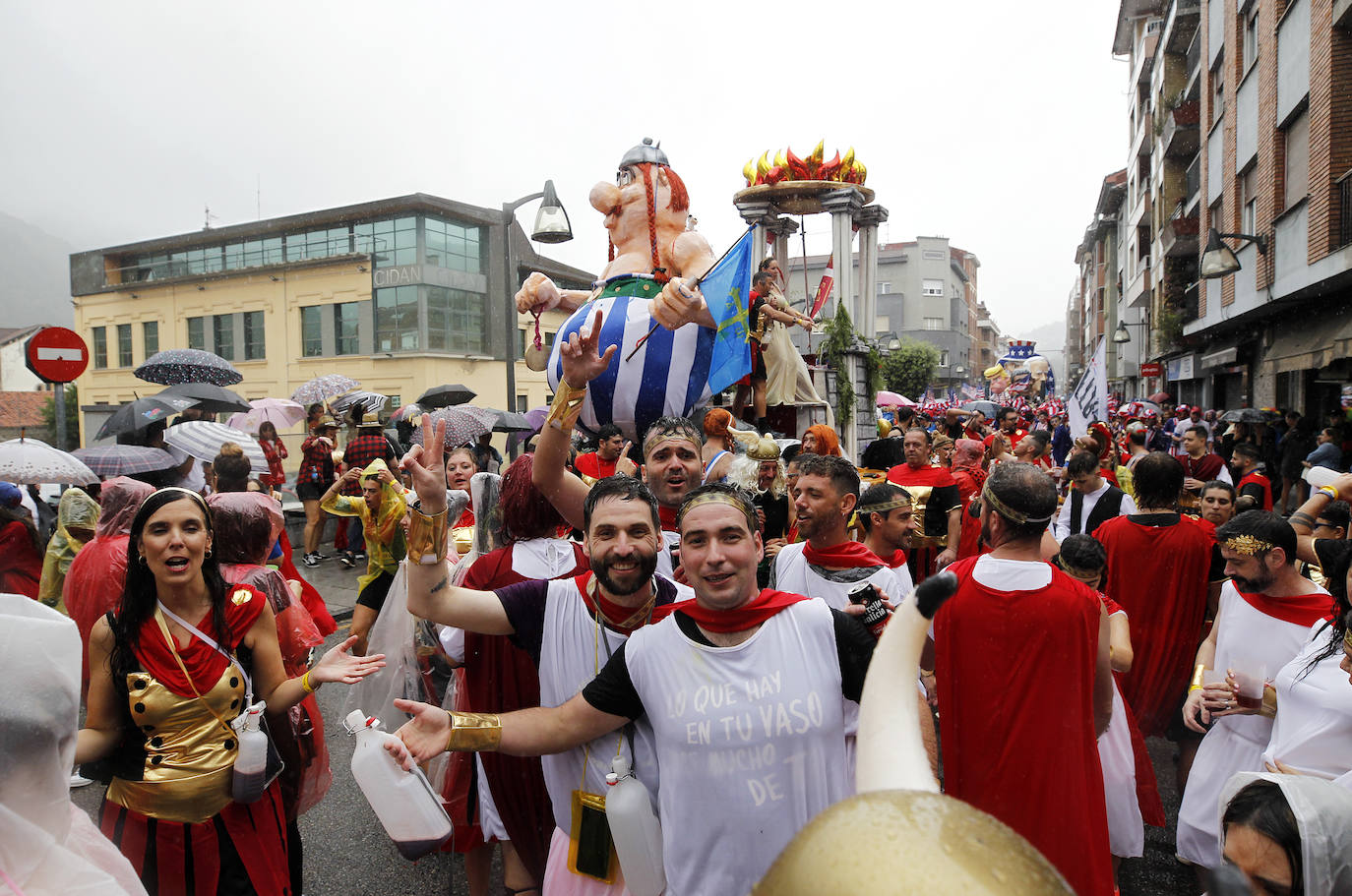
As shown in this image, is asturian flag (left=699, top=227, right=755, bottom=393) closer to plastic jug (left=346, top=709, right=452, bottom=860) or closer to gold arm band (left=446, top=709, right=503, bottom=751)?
gold arm band (left=446, top=709, right=503, bottom=751)

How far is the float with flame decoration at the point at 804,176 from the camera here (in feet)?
39.9

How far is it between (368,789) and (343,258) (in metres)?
29.3

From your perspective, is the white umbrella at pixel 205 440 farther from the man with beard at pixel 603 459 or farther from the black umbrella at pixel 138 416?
the man with beard at pixel 603 459

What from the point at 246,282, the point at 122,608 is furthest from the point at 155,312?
the point at 122,608

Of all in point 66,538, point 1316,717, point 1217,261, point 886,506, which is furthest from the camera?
point 1217,261

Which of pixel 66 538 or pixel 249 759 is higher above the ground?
pixel 66 538

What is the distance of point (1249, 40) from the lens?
14734 millimetres

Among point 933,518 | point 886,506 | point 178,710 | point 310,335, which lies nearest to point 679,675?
point 178,710

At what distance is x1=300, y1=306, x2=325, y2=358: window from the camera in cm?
2939

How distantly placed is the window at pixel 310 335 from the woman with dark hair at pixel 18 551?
26448mm

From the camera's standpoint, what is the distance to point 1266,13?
42.1ft

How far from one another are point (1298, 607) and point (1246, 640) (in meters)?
0.22

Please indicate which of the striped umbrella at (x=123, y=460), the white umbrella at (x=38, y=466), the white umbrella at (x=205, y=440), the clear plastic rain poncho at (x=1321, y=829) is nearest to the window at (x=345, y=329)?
the white umbrella at (x=205, y=440)

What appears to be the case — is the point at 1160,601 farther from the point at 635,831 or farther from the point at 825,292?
the point at 825,292
